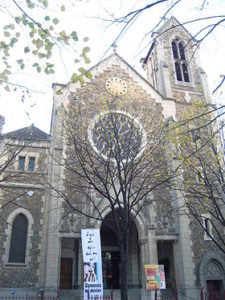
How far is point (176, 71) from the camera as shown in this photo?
84.6 ft

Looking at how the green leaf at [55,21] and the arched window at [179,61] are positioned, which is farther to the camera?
the arched window at [179,61]

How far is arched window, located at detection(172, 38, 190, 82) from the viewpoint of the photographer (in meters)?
25.9

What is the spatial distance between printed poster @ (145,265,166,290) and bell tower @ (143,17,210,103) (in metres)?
13.0

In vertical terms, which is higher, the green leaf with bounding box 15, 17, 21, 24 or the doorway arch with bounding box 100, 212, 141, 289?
the green leaf with bounding box 15, 17, 21, 24

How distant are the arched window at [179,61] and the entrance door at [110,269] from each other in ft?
50.7

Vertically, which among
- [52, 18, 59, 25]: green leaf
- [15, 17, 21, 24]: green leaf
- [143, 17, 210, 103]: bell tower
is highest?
[143, 17, 210, 103]: bell tower

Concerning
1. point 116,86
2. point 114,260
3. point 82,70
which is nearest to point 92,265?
point 82,70

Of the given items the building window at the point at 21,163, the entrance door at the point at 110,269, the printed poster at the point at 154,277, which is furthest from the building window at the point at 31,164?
the printed poster at the point at 154,277

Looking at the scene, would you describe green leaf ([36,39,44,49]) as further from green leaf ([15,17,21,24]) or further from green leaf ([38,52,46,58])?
green leaf ([15,17,21,24])

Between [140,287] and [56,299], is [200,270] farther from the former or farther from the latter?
[56,299]

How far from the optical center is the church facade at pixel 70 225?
52.1 ft

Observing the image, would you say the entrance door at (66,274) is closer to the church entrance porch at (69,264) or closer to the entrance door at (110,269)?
the church entrance porch at (69,264)

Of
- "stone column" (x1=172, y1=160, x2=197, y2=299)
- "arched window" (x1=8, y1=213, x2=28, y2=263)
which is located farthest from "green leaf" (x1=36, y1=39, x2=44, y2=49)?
"arched window" (x1=8, y1=213, x2=28, y2=263)

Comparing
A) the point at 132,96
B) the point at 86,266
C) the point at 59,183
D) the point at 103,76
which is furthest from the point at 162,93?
the point at 86,266
